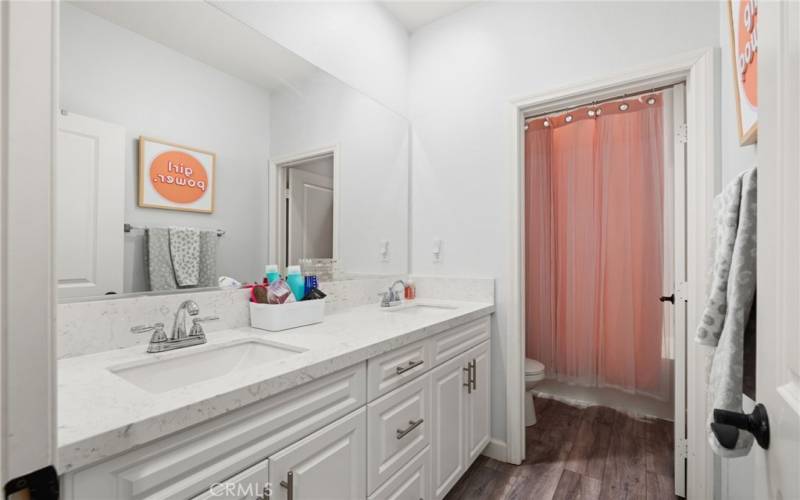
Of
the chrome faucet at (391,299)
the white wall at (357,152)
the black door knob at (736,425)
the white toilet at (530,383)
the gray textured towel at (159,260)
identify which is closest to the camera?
the black door knob at (736,425)

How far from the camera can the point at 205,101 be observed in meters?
1.34

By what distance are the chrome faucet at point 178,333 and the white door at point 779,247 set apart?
1.30 metres

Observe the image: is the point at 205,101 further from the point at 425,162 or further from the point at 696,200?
the point at 696,200

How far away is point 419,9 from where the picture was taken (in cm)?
223

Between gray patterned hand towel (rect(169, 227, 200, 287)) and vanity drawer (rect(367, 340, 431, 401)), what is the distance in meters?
0.70

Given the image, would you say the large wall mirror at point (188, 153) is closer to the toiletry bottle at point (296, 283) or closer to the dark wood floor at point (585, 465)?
the toiletry bottle at point (296, 283)

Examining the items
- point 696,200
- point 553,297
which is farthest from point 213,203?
point 553,297

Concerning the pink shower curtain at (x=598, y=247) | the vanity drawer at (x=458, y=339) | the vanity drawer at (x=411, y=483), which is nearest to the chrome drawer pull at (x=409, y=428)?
the vanity drawer at (x=411, y=483)

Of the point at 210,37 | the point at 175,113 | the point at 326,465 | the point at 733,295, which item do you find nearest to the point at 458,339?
the point at 326,465

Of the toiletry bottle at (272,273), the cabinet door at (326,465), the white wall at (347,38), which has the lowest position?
the cabinet door at (326,465)

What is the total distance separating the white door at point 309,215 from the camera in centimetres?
168

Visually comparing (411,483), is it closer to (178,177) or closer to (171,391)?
(171,391)

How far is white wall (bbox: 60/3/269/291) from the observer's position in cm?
106

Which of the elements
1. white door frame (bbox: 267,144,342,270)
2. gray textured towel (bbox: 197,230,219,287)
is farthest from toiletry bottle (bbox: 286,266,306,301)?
gray textured towel (bbox: 197,230,219,287)
